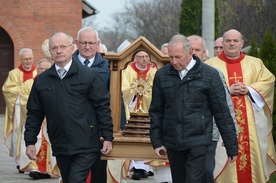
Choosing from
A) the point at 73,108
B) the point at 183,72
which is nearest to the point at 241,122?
the point at 183,72

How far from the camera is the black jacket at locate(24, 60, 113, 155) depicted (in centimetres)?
820

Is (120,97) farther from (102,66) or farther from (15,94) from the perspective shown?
(15,94)

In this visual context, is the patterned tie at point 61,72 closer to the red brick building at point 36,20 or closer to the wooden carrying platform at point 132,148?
the wooden carrying platform at point 132,148

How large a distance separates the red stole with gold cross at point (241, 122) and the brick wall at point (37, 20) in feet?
62.1

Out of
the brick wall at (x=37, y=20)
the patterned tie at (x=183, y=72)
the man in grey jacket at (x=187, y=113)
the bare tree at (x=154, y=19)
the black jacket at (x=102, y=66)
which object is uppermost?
the bare tree at (x=154, y=19)

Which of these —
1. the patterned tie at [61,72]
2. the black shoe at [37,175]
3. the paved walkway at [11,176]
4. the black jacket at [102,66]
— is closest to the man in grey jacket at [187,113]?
the patterned tie at [61,72]

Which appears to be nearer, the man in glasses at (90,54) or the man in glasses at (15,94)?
the man in glasses at (90,54)

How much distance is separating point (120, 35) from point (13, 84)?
87.9 meters

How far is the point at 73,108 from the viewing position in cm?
820

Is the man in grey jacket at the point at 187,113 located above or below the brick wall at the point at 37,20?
below

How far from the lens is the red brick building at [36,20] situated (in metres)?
29.8

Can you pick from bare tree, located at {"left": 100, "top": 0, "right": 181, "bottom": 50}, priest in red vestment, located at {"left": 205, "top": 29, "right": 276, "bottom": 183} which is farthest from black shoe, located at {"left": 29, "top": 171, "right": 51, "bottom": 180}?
bare tree, located at {"left": 100, "top": 0, "right": 181, "bottom": 50}

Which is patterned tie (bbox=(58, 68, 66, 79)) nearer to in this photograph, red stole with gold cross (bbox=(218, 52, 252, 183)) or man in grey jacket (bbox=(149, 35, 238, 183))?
man in grey jacket (bbox=(149, 35, 238, 183))

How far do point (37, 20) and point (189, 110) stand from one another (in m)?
22.5
